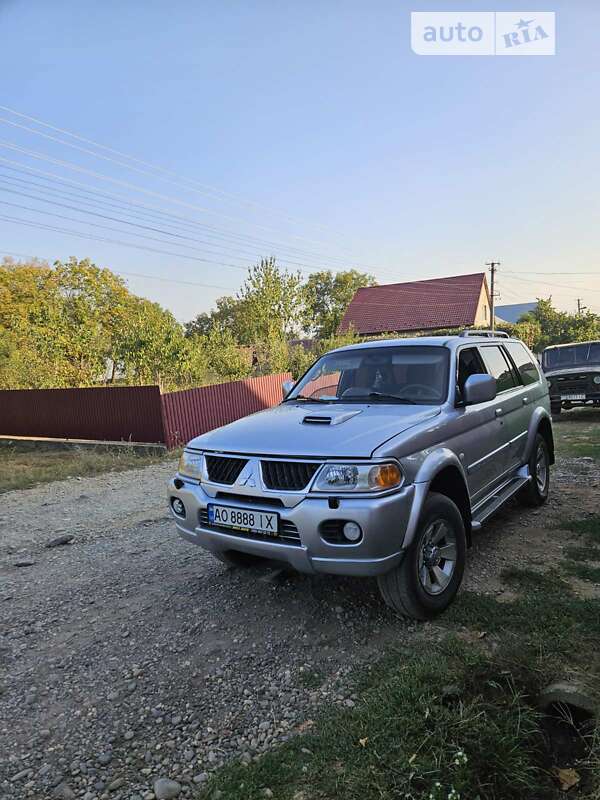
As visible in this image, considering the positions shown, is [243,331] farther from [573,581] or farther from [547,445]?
[573,581]

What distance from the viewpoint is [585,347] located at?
13.1 m

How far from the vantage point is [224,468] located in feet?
10.7

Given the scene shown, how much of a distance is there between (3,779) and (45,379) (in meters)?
15.9

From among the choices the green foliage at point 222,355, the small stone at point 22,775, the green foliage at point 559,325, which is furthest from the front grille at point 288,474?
the green foliage at point 559,325

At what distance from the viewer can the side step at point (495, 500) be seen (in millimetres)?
3680

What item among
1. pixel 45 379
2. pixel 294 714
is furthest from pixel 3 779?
pixel 45 379

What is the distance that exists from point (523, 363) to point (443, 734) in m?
4.19

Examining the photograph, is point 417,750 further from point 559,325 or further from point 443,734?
point 559,325

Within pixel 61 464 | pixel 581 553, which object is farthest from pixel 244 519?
pixel 61 464

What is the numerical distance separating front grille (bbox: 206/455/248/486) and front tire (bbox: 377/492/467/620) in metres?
1.09

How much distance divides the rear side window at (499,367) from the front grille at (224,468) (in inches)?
99.9

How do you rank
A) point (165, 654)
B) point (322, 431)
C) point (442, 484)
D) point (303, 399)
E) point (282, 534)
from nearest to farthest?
1. point (282, 534)
2. point (165, 654)
3. point (322, 431)
4. point (442, 484)
5. point (303, 399)

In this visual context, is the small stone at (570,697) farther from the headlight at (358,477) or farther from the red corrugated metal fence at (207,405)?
the red corrugated metal fence at (207,405)

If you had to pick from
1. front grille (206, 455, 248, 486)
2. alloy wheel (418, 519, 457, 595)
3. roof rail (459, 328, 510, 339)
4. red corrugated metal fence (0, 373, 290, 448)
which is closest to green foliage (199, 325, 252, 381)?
red corrugated metal fence (0, 373, 290, 448)
